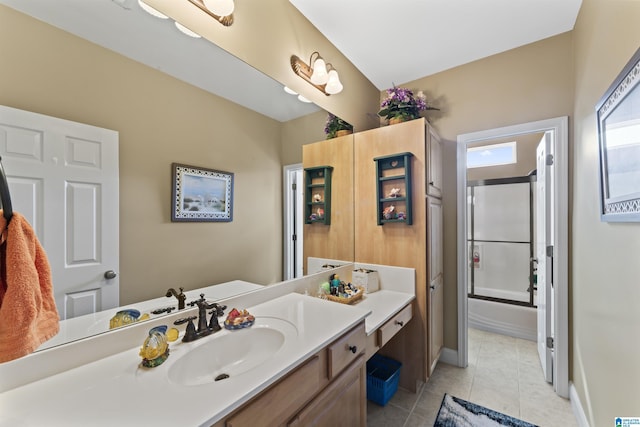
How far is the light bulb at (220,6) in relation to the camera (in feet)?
4.01

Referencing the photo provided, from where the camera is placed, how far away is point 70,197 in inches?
32.8

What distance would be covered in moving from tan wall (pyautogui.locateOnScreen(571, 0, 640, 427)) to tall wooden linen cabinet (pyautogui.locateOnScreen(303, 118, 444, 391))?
2.79ft

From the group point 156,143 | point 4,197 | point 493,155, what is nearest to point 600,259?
point 156,143

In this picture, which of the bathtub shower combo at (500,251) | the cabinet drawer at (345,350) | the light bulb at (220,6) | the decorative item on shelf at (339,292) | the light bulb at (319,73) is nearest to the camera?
the cabinet drawer at (345,350)

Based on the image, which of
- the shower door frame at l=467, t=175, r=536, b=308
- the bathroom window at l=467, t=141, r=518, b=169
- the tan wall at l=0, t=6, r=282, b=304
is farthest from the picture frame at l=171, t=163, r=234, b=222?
the bathroom window at l=467, t=141, r=518, b=169

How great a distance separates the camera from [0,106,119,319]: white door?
76cm

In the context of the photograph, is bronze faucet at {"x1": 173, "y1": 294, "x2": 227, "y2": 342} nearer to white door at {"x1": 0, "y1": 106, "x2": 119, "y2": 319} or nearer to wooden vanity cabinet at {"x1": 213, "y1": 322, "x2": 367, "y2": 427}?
white door at {"x1": 0, "y1": 106, "x2": 119, "y2": 319}

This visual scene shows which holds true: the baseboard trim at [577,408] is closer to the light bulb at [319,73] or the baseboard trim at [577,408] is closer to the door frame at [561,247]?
the door frame at [561,247]

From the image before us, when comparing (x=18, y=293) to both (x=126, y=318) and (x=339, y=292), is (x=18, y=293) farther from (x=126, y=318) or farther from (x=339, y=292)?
(x=339, y=292)

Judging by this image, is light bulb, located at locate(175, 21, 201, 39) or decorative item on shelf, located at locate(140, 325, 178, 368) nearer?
decorative item on shelf, located at locate(140, 325, 178, 368)

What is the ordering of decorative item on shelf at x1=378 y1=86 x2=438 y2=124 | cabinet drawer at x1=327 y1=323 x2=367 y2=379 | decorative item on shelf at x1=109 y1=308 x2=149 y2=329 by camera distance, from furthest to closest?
decorative item on shelf at x1=378 y1=86 x2=438 y2=124 → cabinet drawer at x1=327 y1=323 x2=367 y2=379 → decorative item on shelf at x1=109 y1=308 x2=149 y2=329

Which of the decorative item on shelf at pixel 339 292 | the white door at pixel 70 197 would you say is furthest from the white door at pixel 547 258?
the white door at pixel 70 197

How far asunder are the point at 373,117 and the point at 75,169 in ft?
7.71

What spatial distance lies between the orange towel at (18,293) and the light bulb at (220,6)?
116 cm
